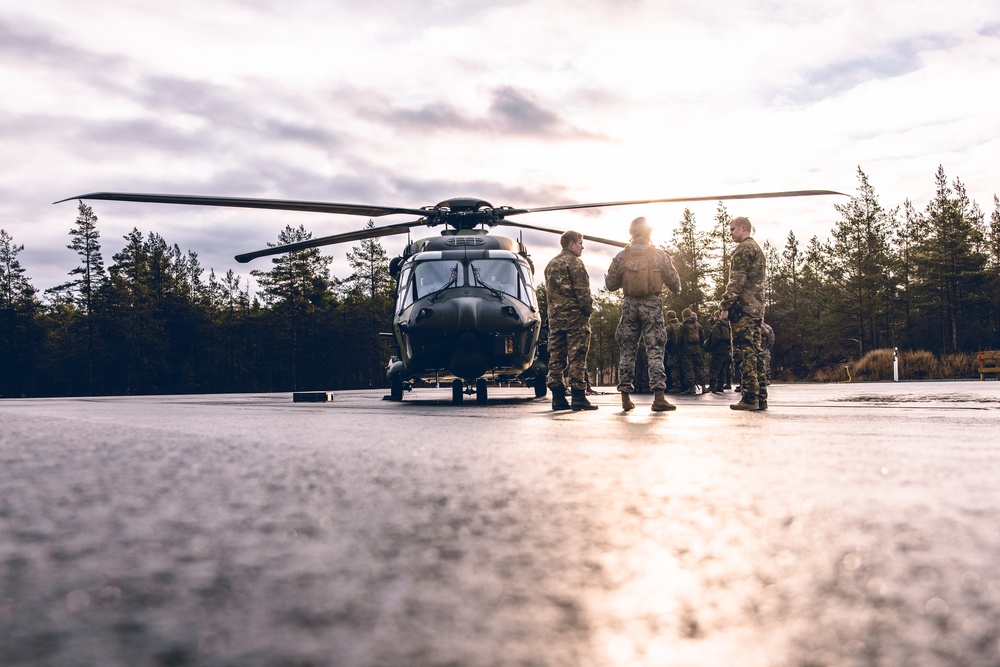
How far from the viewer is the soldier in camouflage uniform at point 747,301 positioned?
10.1m

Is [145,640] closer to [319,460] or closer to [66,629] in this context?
[66,629]

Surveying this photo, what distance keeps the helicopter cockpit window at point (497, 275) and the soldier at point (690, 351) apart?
818cm

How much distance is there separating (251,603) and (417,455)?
8.98ft

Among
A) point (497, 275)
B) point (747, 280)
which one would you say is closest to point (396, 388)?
point (497, 275)

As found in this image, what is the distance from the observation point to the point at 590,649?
1176mm

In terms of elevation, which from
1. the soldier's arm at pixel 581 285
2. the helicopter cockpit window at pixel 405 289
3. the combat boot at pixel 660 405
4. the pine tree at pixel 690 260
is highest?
the pine tree at pixel 690 260

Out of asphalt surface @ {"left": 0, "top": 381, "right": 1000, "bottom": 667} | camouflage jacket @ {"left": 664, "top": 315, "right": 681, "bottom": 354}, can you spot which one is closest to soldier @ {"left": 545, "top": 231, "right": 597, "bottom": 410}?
asphalt surface @ {"left": 0, "top": 381, "right": 1000, "bottom": 667}

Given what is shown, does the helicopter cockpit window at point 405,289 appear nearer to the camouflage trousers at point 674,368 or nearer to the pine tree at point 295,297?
the camouflage trousers at point 674,368

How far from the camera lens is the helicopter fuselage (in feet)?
42.3

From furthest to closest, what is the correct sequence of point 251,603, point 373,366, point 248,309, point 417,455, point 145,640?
1. point 248,309
2. point 373,366
3. point 417,455
4. point 251,603
5. point 145,640

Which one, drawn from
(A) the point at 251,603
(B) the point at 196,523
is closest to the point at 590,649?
(A) the point at 251,603

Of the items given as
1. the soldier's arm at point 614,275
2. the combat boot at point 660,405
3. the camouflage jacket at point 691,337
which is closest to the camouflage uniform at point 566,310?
the soldier's arm at point 614,275

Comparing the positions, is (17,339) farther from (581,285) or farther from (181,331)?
(581,285)

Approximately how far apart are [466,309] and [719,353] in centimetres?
1075
